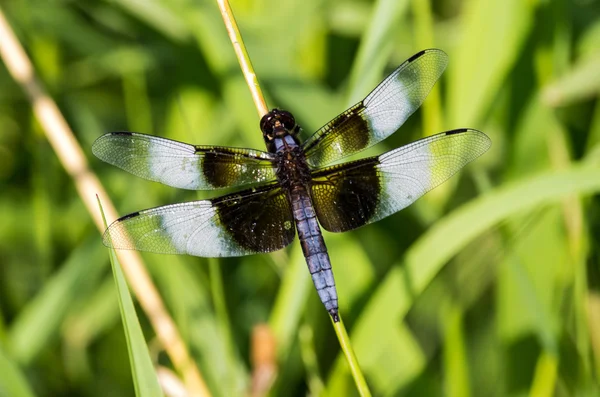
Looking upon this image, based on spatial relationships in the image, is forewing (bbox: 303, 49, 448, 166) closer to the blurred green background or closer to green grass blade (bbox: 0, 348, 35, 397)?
the blurred green background

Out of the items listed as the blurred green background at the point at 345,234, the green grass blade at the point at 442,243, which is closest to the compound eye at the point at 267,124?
the blurred green background at the point at 345,234

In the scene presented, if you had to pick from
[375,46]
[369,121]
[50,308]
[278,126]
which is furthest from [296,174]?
[50,308]

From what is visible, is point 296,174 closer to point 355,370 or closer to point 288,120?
point 288,120

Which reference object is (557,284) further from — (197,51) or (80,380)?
(80,380)

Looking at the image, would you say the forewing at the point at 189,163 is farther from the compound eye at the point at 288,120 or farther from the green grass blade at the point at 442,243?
the green grass blade at the point at 442,243

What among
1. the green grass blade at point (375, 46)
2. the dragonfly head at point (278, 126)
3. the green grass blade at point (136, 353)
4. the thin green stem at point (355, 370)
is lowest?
the thin green stem at point (355, 370)

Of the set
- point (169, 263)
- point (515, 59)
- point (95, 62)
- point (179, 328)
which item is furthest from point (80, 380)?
point (515, 59)
